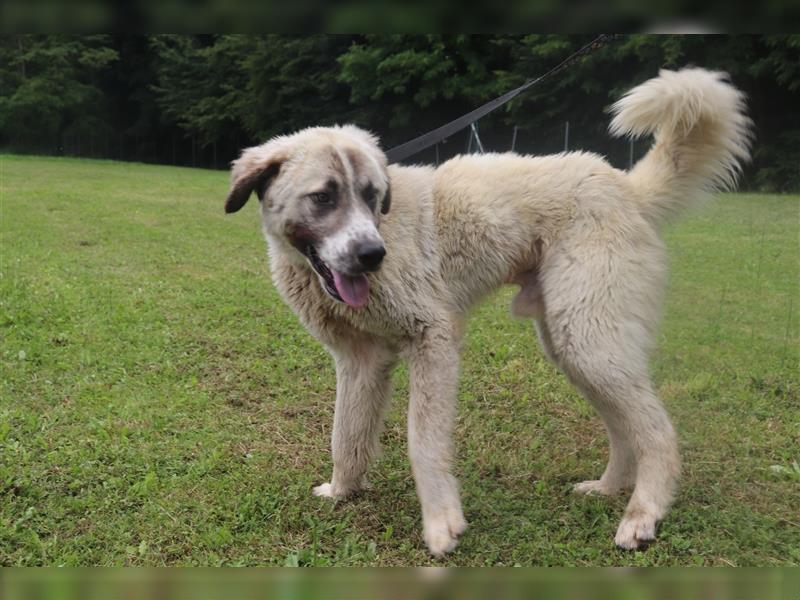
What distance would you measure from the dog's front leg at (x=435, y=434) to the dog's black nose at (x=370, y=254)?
565mm

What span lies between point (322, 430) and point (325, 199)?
195cm

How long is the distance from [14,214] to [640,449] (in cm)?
1111

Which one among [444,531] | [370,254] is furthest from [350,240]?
[444,531]

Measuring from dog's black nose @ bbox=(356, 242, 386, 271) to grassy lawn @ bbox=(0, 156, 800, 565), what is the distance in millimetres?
1106

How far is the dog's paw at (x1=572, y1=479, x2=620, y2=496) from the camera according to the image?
3.60m

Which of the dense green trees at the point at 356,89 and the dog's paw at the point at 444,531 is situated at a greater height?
the dense green trees at the point at 356,89

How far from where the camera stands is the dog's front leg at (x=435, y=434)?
10.0 ft

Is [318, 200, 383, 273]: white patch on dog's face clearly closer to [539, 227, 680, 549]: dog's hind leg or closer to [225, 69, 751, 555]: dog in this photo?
[225, 69, 751, 555]: dog

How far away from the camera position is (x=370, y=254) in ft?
8.98

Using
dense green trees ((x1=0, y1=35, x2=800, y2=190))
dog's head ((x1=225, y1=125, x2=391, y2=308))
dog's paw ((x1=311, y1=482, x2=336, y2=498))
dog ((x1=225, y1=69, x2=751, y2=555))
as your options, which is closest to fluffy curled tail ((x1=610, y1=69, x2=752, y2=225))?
dog ((x1=225, y1=69, x2=751, y2=555))

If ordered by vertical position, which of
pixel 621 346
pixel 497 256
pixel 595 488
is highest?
pixel 497 256

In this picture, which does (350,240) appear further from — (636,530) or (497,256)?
(636,530)

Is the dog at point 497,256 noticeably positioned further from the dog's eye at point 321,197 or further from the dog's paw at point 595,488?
the dog's paw at point 595,488

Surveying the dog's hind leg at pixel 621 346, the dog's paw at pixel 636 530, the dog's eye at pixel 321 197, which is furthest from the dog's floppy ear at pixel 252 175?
the dog's paw at pixel 636 530
